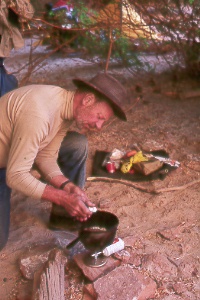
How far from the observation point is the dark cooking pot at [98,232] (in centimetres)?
288

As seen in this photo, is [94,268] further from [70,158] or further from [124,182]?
[124,182]

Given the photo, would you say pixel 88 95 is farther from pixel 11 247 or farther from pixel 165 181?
pixel 165 181

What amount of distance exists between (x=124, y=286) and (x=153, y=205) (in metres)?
1.33

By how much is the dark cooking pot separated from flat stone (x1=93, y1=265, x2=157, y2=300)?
21cm

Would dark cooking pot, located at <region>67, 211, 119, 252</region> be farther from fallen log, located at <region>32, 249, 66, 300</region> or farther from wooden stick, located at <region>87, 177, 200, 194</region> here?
wooden stick, located at <region>87, 177, 200, 194</region>

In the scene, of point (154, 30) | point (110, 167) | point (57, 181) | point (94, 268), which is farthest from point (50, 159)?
point (154, 30)

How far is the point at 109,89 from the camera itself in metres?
3.02

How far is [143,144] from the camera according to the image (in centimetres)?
533

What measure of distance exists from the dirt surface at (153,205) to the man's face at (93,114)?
3.23 ft

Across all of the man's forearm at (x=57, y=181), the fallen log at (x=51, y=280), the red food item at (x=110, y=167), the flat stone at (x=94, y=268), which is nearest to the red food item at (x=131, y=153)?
the red food item at (x=110, y=167)

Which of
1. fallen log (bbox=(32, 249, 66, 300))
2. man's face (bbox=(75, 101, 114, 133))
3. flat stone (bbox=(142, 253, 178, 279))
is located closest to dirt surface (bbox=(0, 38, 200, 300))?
flat stone (bbox=(142, 253, 178, 279))

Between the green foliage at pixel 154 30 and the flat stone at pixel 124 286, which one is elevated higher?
the green foliage at pixel 154 30

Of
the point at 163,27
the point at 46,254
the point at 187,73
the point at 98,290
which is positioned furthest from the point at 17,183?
the point at 187,73

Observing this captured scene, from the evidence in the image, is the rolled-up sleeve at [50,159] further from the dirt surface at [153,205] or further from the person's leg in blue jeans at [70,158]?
the dirt surface at [153,205]
